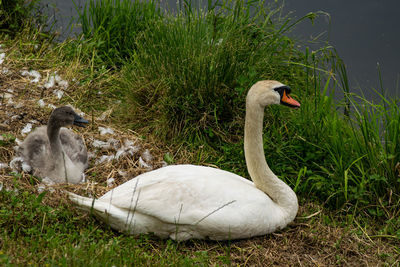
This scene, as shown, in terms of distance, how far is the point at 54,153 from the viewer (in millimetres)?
5414

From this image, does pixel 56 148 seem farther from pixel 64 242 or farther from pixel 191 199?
pixel 191 199

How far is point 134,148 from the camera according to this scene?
19.8 ft

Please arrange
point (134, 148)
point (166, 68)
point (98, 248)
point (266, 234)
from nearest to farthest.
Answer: point (98, 248)
point (266, 234)
point (134, 148)
point (166, 68)

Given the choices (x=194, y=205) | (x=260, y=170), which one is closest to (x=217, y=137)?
(x=260, y=170)

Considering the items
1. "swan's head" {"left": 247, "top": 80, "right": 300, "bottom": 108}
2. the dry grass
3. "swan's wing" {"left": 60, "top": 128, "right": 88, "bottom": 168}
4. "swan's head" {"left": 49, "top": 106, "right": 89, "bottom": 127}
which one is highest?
"swan's head" {"left": 247, "top": 80, "right": 300, "bottom": 108}

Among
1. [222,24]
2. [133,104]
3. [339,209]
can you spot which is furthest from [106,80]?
[339,209]

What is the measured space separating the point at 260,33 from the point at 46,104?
2773 millimetres

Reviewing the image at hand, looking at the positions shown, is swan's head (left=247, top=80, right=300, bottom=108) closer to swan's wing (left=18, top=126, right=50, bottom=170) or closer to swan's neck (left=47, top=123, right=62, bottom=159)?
swan's neck (left=47, top=123, right=62, bottom=159)

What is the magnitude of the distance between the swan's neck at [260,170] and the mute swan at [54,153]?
5.72 ft

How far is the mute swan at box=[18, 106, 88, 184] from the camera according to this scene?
17.6ft

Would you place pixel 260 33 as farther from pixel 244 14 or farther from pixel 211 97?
pixel 211 97

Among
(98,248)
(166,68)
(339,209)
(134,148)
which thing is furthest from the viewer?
(166,68)

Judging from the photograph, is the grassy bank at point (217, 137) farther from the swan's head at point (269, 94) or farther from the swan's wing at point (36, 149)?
the swan's head at point (269, 94)

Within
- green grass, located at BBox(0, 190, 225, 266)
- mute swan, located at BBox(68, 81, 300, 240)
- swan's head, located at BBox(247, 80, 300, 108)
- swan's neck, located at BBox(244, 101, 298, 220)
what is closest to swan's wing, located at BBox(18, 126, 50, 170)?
green grass, located at BBox(0, 190, 225, 266)
